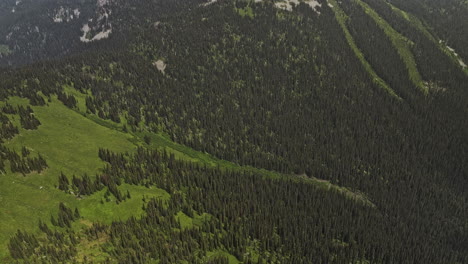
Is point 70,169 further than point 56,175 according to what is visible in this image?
Yes

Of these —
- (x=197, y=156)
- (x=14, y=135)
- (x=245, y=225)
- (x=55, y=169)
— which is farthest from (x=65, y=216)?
(x=197, y=156)

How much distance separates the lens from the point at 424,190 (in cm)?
15588

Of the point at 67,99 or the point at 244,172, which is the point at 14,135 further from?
the point at 244,172

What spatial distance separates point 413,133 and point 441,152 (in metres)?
16.6

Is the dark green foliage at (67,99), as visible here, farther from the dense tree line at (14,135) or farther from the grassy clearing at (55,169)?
the dense tree line at (14,135)

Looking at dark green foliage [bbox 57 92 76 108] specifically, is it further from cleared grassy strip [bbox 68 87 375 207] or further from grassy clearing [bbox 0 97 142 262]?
cleared grassy strip [bbox 68 87 375 207]

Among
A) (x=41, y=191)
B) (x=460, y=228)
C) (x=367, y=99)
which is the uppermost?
(x=367, y=99)

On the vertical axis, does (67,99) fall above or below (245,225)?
above

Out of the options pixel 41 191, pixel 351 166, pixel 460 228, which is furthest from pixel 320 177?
pixel 41 191

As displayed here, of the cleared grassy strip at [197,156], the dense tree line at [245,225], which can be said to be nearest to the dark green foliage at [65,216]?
the dense tree line at [245,225]

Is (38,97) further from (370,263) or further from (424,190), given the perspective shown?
(424,190)

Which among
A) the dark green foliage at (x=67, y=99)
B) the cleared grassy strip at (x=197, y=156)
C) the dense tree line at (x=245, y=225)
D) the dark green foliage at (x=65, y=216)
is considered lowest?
the cleared grassy strip at (x=197, y=156)

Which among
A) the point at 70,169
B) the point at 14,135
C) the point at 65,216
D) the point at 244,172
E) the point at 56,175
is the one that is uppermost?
the point at 14,135

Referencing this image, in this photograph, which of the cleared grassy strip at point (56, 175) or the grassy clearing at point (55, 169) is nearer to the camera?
the cleared grassy strip at point (56, 175)
